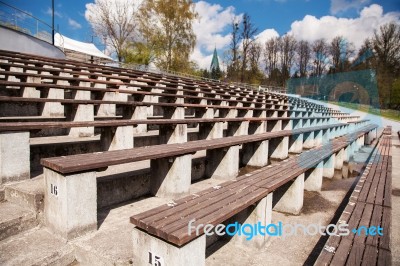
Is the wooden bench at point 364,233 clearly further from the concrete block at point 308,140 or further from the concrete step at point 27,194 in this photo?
the concrete block at point 308,140

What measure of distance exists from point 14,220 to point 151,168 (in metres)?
1.37

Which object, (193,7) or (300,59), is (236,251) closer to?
(193,7)

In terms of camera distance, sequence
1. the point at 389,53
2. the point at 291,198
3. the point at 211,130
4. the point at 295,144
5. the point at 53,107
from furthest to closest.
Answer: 1. the point at 389,53
2. the point at 295,144
3. the point at 211,130
4. the point at 53,107
5. the point at 291,198

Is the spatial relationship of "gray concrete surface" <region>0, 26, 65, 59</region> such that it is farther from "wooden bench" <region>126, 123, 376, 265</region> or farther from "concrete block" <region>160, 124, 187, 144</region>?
"wooden bench" <region>126, 123, 376, 265</region>

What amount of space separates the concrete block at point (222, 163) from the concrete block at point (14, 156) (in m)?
2.31

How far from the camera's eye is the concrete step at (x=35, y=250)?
5.72 feet

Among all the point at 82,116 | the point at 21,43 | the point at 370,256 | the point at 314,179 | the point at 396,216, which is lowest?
the point at 396,216

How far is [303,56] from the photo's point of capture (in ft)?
161

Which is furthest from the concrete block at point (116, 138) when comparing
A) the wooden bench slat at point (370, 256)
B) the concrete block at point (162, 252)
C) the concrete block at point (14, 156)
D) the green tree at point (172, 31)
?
the green tree at point (172, 31)

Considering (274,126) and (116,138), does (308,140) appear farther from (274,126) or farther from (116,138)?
(116,138)

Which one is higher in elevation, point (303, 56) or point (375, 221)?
point (303, 56)

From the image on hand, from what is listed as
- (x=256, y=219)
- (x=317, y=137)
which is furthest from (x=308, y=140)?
(x=256, y=219)

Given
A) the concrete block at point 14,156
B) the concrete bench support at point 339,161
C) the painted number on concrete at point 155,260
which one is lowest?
the concrete bench support at point 339,161

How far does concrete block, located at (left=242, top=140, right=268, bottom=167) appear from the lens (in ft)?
15.3
